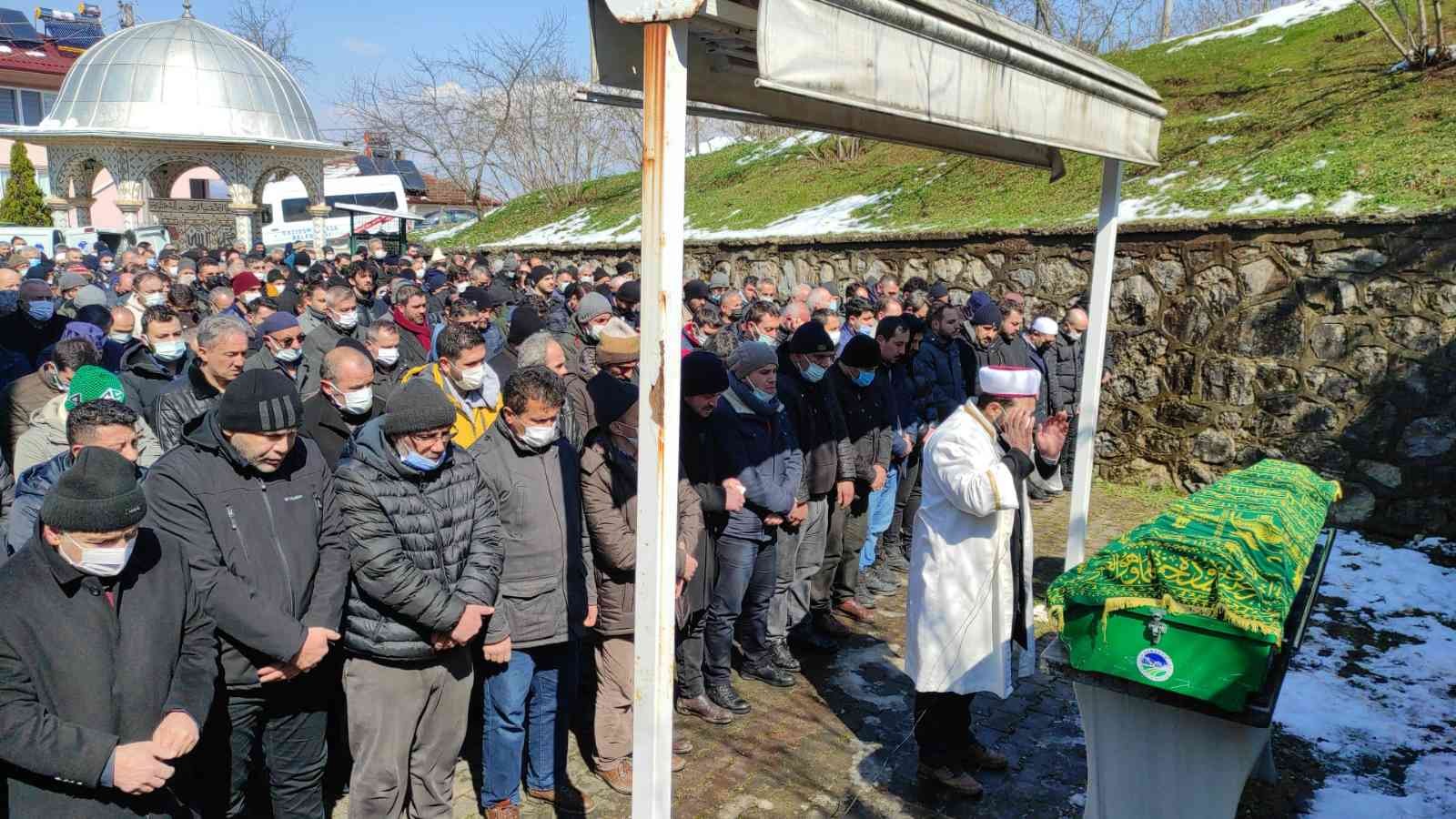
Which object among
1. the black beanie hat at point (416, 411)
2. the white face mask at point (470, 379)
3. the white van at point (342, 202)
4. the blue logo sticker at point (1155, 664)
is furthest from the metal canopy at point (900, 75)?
the white van at point (342, 202)

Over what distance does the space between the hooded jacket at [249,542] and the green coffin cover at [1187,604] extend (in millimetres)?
2768

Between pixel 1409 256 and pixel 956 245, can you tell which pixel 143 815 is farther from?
pixel 956 245

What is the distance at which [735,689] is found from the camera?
5.18m

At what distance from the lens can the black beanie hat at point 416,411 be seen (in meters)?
3.27

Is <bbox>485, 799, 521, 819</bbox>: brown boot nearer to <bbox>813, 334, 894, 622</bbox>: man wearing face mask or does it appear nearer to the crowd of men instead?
the crowd of men

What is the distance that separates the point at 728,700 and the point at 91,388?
Result: 3.32m

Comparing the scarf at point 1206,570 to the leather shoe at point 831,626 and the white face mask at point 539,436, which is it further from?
the leather shoe at point 831,626

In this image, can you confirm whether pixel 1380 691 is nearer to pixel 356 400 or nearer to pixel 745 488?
pixel 745 488

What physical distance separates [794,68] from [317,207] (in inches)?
1117

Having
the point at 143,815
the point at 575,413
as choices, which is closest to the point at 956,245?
the point at 575,413

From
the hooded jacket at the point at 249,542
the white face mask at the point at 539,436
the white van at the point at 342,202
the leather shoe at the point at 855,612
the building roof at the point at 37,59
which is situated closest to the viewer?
the hooded jacket at the point at 249,542

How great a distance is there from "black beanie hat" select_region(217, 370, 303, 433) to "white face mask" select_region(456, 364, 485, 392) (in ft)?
5.10

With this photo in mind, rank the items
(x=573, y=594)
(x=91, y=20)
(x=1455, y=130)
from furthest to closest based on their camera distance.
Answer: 1. (x=91, y=20)
2. (x=1455, y=130)
3. (x=573, y=594)

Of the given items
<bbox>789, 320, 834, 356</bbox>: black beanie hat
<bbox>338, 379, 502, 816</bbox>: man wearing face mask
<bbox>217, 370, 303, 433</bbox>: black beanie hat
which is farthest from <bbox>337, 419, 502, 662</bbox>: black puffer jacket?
<bbox>789, 320, 834, 356</bbox>: black beanie hat
